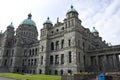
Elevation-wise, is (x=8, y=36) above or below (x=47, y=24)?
below

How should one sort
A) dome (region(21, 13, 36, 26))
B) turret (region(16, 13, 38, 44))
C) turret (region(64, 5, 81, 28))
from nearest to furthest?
turret (region(64, 5, 81, 28)) → turret (region(16, 13, 38, 44)) → dome (region(21, 13, 36, 26))

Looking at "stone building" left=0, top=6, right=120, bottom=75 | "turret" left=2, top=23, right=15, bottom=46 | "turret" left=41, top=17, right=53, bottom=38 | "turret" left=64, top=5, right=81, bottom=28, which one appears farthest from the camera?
"turret" left=2, top=23, right=15, bottom=46

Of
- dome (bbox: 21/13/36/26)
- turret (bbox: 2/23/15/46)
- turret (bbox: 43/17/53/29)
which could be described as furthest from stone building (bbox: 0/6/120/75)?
dome (bbox: 21/13/36/26)

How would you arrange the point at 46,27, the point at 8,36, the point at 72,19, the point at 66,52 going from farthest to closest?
the point at 8,36 → the point at 46,27 → the point at 72,19 → the point at 66,52

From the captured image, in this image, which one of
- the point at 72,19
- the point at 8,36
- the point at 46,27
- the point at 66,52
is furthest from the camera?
the point at 8,36

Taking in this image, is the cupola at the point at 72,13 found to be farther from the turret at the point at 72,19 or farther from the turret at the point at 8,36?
the turret at the point at 8,36

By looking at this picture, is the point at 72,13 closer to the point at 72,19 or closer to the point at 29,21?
the point at 72,19

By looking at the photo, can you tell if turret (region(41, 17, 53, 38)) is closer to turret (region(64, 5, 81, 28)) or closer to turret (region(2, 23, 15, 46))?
turret (region(64, 5, 81, 28))

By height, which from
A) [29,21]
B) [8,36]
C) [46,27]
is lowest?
[46,27]

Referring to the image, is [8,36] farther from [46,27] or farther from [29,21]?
[46,27]

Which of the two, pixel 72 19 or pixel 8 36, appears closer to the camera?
pixel 72 19

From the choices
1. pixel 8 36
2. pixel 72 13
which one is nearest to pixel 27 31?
pixel 8 36

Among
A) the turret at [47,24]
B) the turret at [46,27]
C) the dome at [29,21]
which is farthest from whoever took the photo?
the dome at [29,21]

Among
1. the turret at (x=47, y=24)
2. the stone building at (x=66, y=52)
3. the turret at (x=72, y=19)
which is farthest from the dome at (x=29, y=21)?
the turret at (x=72, y=19)
